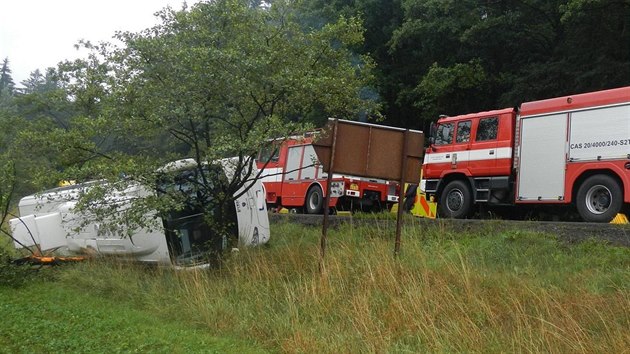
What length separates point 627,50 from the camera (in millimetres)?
20453

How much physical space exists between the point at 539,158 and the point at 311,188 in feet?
24.8

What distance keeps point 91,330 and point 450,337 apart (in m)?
3.98

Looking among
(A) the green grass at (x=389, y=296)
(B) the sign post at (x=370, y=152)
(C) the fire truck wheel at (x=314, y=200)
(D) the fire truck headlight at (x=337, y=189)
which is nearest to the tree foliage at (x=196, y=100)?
(B) the sign post at (x=370, y=152)

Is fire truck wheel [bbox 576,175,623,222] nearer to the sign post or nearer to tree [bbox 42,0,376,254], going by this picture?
the sign post

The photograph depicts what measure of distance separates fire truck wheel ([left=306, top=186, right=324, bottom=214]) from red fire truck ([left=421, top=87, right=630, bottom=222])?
3862 mm

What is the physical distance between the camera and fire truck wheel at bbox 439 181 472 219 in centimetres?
1412

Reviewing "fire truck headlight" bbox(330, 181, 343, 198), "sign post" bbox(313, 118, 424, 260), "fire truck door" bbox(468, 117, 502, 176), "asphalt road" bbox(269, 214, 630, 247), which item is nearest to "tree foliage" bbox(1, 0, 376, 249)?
"sign post" bbox(313, 118, 424, 260)

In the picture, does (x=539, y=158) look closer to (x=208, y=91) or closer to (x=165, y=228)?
(x=208, y=91)

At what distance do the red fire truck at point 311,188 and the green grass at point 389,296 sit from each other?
5427mm

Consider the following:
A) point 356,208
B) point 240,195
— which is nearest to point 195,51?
point 240,195

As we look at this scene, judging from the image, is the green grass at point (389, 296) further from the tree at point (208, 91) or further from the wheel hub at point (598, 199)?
the wheel hub at point (598, 199)

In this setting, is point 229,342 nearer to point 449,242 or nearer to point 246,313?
point 246,313

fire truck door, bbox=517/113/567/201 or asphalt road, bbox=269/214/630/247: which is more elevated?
fire truck door, bbox=517/113/567/201

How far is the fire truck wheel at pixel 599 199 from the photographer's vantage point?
11.2m
